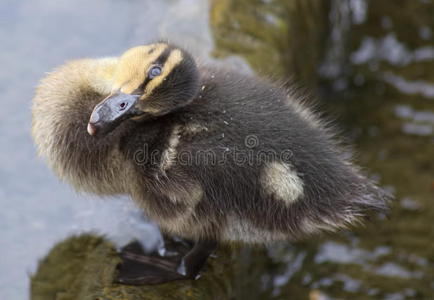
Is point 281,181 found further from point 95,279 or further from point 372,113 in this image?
point 372,113

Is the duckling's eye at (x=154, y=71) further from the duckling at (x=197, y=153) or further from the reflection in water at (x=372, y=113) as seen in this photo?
the reflection in water at (x=372, y=113)

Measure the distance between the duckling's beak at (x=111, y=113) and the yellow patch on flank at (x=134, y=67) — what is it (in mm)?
50

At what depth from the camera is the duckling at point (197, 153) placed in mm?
2234

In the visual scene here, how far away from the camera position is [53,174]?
9.12 ft

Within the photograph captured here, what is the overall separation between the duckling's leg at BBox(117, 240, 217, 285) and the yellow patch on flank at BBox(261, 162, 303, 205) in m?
0.38

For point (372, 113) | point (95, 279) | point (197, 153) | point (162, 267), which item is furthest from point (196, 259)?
point (372, 113)

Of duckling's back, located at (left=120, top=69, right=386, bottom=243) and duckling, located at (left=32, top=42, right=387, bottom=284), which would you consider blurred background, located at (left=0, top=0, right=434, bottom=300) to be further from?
duckling's back, located at (left=120, top=69, right=386, bottom=243)

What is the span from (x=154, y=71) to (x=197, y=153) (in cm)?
30

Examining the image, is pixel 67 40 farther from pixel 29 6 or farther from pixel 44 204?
pixel 44 204

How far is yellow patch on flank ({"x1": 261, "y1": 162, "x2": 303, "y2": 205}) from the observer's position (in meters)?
2.22

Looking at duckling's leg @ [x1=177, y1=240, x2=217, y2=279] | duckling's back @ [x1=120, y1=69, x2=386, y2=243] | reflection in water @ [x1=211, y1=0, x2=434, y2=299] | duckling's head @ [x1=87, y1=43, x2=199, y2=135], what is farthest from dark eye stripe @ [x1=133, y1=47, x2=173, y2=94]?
reflection in water @ [x1=211, y1=0, x2=434, y2=299]

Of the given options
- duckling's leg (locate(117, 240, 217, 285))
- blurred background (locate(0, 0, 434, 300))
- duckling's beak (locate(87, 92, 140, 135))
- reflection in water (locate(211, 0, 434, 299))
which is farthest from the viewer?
reflection in water (locate(211, 0, 434, 299))

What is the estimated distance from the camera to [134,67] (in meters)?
2.29

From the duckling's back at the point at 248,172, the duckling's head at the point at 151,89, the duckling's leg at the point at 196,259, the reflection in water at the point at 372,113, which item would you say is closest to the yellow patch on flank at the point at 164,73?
the duckling's head at the point at 151,89
